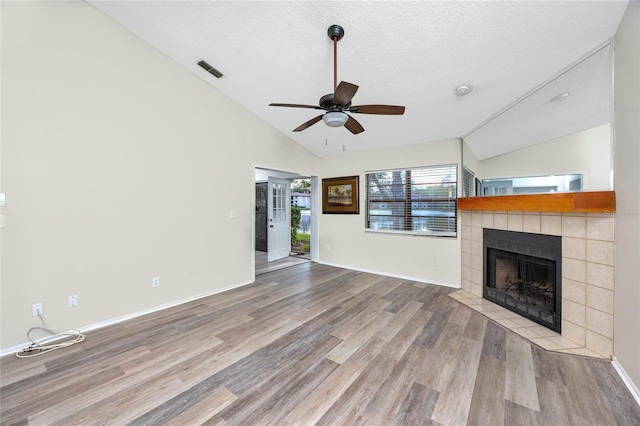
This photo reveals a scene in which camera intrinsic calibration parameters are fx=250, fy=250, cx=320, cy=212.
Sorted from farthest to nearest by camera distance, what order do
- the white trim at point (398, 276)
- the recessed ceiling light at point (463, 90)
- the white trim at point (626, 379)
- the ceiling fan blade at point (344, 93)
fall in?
the white trim at point (398, 276) → the recessed ceiling light at point (463, 90) → the ceiling fan blade at point (344, 93) → the white trim at point (626, 379)

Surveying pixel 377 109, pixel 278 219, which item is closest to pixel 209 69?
pixel 377 109

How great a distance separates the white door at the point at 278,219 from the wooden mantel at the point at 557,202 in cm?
424

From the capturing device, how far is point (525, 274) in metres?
3.02

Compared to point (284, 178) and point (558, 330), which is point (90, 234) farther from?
point (558, 330)

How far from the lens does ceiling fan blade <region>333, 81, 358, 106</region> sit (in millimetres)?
1910

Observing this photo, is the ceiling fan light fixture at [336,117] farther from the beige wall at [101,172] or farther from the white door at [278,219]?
the white door at [278,219]

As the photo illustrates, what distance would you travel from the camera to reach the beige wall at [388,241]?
4121 millimetres

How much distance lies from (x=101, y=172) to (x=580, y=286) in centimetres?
498

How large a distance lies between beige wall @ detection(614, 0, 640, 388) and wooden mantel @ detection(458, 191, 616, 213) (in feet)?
0.25

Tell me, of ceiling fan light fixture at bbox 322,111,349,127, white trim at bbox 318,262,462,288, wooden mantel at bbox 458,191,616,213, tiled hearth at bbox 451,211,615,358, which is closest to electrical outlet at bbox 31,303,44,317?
ceiling fan light fixture at bbox 322,111,349,127

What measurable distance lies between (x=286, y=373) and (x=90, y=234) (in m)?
2.52

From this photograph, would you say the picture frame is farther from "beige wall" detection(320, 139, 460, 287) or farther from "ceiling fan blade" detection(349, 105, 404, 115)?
"ceiling fan blade" detection(349, 105, 404, 115)

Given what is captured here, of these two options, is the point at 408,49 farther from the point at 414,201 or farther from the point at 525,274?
the point at 525,274

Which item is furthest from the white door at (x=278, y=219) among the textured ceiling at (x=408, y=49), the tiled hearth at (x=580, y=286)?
the tiled hearth at (x=580, y=286)
